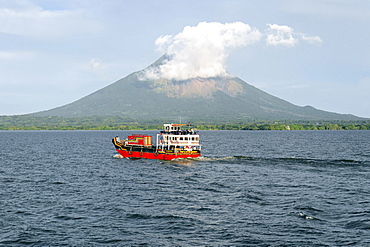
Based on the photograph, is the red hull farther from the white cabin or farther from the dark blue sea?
the dark blue sea

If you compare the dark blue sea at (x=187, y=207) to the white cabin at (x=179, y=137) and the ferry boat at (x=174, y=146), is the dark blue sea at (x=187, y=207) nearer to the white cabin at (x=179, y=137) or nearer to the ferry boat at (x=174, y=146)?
the ferry boat at (x=174, y=146)

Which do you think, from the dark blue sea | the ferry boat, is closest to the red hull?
the ferry boat

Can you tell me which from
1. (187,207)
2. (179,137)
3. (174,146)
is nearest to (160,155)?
(174,146)

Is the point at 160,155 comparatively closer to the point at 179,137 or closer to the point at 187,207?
the point at 179,137

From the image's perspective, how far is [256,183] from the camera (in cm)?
5428

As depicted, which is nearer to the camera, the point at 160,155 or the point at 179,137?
the point at 179,137

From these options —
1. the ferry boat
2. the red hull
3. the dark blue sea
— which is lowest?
the dark blue sea

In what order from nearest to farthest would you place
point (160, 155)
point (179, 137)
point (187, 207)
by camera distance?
point (187, 207) → point (179, 137) → point (160, 155)

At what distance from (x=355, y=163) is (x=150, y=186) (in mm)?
47559

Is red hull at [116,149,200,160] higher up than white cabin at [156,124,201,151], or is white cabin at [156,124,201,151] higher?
white cabin at [156,124,201,151]

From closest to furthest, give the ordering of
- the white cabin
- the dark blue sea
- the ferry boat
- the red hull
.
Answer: the dark blue sea < the red hull < the ferry boat < the white cabin

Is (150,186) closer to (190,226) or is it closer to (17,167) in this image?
(190,226)

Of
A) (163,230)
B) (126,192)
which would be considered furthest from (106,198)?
(163,230)

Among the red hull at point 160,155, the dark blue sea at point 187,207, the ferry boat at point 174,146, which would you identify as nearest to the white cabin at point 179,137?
the ferry boat at point 174,146
